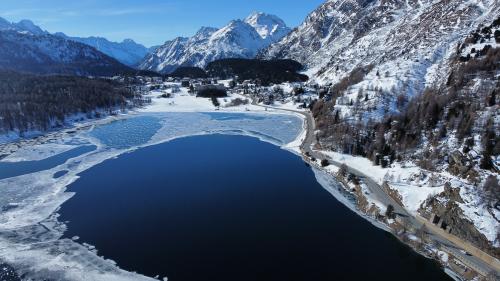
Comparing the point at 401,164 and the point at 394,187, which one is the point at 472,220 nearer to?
the point at 394,187

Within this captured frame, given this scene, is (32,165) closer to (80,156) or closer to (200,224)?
(80,156)

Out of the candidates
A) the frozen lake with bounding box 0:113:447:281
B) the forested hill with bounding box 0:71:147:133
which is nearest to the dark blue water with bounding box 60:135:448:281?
the frozen lake with bounding box 0:113:447:281

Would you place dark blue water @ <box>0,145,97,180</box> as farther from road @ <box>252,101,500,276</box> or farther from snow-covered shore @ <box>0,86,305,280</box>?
road @ <box>252,101,500,276</box>

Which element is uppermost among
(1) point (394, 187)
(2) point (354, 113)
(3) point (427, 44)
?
(3) point (427, 44)

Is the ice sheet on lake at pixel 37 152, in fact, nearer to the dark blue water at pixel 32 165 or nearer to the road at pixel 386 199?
the dark blue water at pixel 32 165

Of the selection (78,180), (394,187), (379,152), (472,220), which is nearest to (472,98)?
(379,152)

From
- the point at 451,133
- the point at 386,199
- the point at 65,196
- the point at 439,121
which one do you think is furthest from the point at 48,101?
the point at 451,133
